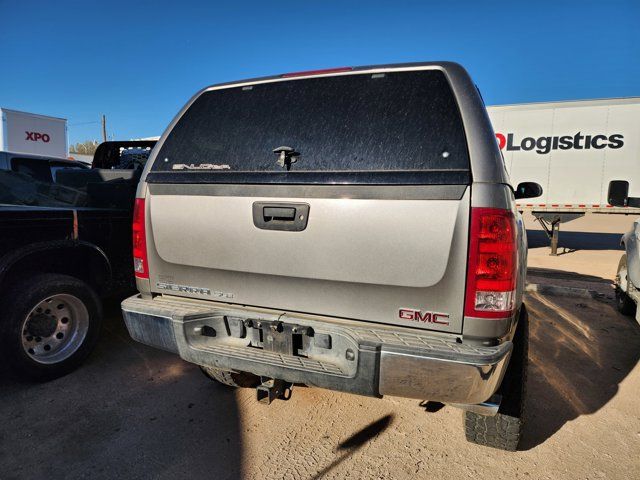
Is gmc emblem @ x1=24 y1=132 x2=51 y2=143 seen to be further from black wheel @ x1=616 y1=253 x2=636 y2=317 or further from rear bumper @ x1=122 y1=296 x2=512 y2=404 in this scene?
black wheel @ x1=616 y1=253 x2=636 y2=317

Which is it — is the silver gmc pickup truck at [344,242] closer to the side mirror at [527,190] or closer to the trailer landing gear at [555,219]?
the side mirror at [527,190]

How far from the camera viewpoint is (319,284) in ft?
7.13

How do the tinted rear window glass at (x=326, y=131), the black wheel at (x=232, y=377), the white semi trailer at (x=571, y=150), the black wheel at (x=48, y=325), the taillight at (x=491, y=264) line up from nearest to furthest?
the taillight at (x=491, y=264), the tinted rear window glass at (x=326, y=131), the black wheel at (x=232, y=377), the black wheel at (x=48, y=325), the white semi trailer at (x=571, y=150)

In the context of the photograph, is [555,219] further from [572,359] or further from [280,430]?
[280,430]

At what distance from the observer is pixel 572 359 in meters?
3.99

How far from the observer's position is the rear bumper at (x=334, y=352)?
1.87 meters

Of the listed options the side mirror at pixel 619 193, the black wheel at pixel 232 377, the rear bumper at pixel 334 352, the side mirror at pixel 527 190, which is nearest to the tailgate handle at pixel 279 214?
the rear bumper at pixel 334 352

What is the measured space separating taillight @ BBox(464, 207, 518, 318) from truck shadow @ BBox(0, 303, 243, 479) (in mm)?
1631

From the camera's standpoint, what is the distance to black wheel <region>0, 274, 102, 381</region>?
311 centimetres

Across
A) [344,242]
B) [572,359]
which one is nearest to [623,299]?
[572,359]

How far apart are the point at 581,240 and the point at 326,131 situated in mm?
15117

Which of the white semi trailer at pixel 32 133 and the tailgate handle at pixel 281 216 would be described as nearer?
the tailgate handle at pixel 281 216

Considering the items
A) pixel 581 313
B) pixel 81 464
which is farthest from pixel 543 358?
pixel 81 464

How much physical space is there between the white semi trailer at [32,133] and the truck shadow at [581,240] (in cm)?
1967
